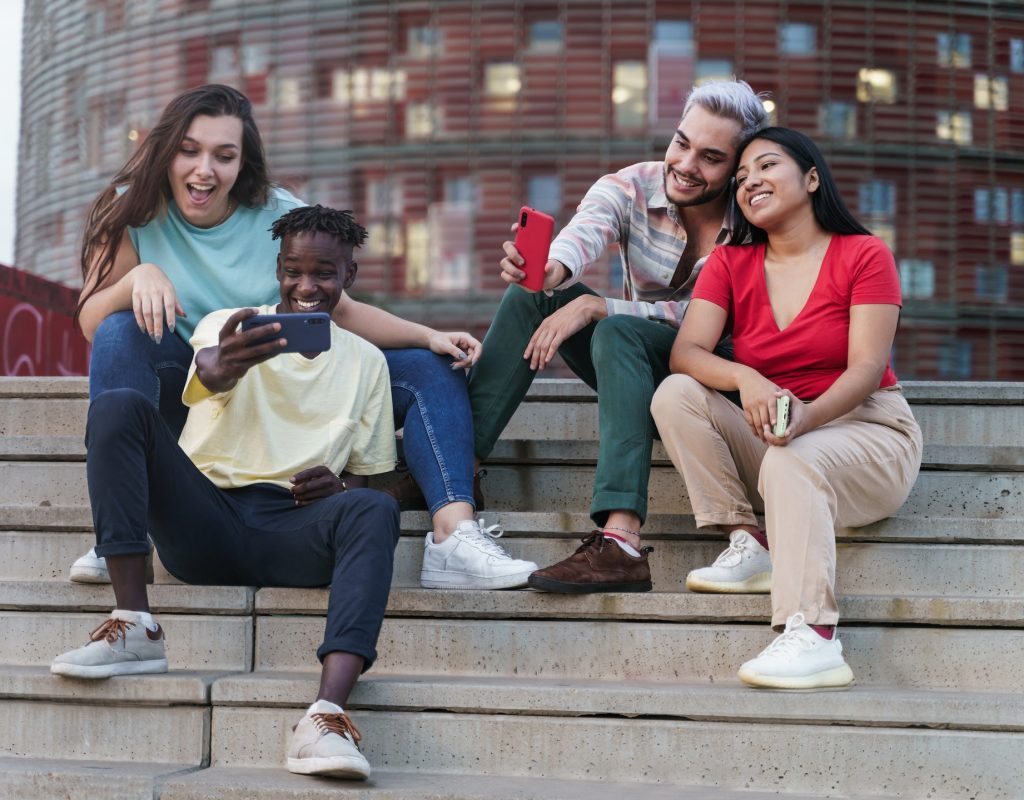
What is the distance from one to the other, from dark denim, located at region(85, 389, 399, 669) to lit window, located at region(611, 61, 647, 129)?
16649mm

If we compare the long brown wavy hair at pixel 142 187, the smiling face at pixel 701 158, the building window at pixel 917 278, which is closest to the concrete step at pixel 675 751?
the long brown wavy hair at pixel 142 187

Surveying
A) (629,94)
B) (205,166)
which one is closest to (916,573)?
(205,166)

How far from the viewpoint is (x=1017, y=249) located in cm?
1942

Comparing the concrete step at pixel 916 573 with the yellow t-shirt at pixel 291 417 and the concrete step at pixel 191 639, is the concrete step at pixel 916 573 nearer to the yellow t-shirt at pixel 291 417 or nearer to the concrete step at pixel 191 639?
the concrete step at pixel 191 639

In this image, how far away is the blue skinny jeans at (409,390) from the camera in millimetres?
3418

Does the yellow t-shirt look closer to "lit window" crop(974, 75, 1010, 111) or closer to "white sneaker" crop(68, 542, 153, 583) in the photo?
"white sneaker" crop(68, 542, 153, 583)

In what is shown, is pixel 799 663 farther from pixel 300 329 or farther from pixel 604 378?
pixel 300 329

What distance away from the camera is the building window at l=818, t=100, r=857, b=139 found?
18828 millimetres

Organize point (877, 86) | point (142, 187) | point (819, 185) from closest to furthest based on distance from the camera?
point (819, 185), point (142, 187), point (877, 86)

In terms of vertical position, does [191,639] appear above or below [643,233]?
below

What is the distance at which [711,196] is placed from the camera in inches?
144

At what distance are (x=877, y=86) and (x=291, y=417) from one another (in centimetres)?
1746

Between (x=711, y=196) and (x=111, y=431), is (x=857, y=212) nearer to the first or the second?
(x=711, y=196)

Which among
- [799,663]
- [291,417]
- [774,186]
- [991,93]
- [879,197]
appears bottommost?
[799,663]
